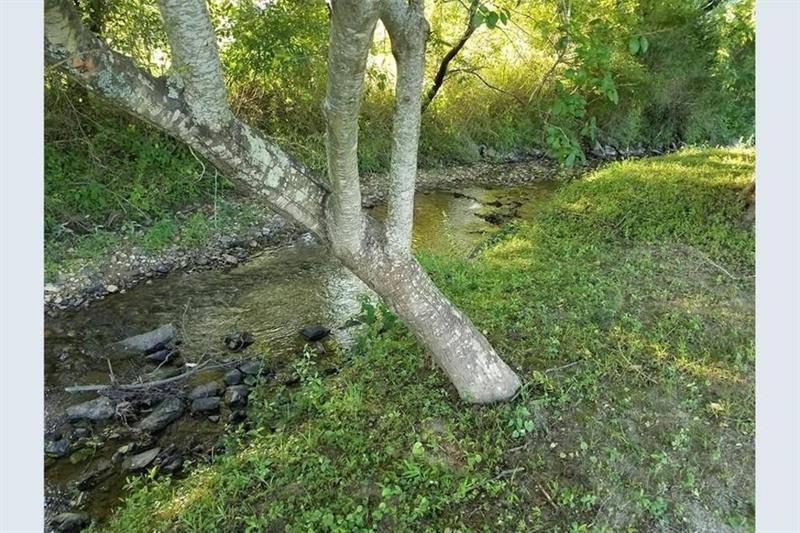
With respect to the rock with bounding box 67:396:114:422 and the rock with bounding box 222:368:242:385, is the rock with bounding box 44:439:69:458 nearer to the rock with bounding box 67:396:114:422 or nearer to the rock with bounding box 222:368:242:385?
the rock with bounding box 67:396:114:422

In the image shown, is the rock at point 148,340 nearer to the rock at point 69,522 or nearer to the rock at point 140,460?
the rock at point 140,460

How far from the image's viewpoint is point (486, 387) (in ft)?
Answer: 11.6

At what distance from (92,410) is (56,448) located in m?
0.42

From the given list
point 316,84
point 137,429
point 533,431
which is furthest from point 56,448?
point 316,84

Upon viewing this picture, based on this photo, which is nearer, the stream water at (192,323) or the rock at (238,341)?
the stream water at (192,323)

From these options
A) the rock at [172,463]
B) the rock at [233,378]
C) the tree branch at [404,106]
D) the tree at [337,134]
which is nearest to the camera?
the tree at [337,134]

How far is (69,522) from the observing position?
3367 millimetres

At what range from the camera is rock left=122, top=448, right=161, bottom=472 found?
3859 mm

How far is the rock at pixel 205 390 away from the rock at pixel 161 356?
0.68 m

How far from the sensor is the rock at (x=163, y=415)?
4.22 meters

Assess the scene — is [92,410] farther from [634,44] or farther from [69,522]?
[634,44]

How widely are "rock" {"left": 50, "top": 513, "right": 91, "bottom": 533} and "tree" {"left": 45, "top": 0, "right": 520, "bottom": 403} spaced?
244cm

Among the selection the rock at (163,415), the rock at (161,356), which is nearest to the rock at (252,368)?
the rock at (163,415)

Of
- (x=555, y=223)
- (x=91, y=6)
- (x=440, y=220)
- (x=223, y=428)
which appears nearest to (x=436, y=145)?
(x=440, y=220)
